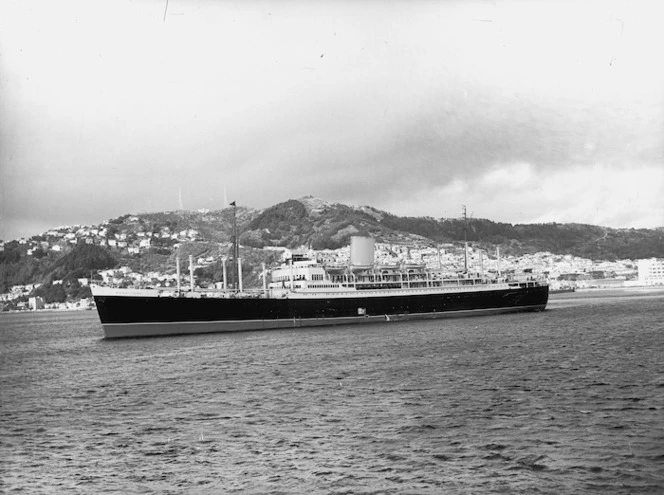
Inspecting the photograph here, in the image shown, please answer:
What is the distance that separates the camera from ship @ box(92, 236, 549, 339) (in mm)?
53031

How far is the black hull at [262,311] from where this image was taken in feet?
173

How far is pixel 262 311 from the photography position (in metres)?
56.7

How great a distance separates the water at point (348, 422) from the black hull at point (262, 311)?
16.7 m

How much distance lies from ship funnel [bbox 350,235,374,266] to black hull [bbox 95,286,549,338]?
5862 mm

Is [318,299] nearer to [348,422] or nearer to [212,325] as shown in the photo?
[212,325]

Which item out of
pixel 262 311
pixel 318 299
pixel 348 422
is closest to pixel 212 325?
pixel 262 311

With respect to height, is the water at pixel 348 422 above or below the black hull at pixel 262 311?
below

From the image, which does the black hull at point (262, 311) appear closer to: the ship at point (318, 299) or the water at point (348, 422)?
the ship at point (318, 299)

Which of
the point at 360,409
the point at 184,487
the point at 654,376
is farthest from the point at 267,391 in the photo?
the point at 654,376

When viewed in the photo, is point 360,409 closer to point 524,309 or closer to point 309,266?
point 309,266

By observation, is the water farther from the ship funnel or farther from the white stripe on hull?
the ship funnel

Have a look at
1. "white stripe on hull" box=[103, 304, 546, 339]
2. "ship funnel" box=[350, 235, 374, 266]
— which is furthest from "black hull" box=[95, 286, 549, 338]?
"ship funnel" box=[350, 235, 374, 266]

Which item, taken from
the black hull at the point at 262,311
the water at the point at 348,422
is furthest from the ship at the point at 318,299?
the water at the point at 348,422

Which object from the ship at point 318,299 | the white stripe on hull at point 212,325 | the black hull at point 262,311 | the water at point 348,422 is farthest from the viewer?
the white stripe on hull at point 212,325
